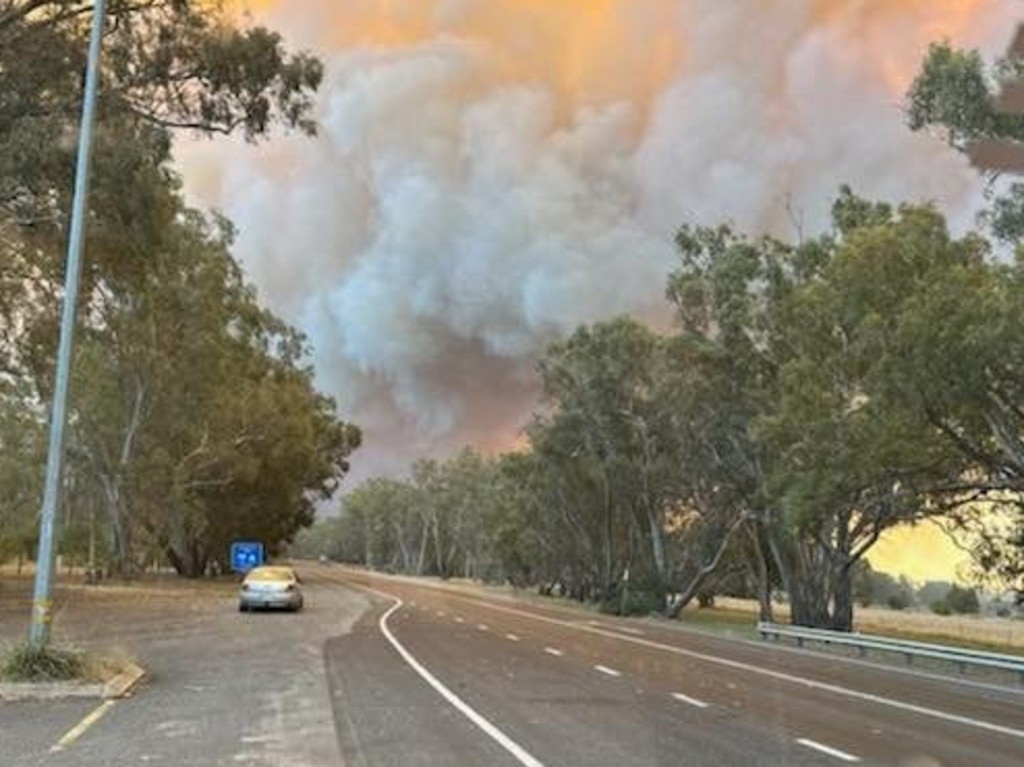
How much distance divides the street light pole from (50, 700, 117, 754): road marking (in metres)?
2.03

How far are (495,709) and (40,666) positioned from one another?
5.87m

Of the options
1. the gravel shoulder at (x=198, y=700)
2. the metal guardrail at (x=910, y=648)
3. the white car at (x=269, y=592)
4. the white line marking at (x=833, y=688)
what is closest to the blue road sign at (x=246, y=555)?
the white car at (x=269, y=592)

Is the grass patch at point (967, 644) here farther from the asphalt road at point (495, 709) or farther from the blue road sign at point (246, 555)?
the blue road sign at point (246, 555)

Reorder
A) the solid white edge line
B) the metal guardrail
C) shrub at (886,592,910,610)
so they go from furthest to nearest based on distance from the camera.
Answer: shrub at (886,592,910,610) < the metal guardrail < the solid white edge line

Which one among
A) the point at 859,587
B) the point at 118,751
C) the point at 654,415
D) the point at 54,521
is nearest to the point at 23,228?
the point at 54,521

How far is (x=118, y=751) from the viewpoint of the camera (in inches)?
484

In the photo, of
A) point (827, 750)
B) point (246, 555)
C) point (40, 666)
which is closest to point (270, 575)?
point (40, 666)

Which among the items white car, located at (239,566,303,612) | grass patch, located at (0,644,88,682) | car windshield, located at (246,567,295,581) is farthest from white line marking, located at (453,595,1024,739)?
car windshield, located at (246,567,295,581)

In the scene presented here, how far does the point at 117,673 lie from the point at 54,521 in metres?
2.33

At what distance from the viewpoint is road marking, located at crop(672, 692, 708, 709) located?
58.5 feet

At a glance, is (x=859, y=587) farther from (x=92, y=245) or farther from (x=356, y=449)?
(x=92, y=245)

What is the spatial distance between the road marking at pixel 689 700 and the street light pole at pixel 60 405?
854 cm

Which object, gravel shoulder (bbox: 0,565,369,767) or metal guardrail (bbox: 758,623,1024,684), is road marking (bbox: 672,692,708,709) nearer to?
gravel shoulder (bbox: 0,565,369,767)

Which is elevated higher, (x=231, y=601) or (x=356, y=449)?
(x=356, y=449)
